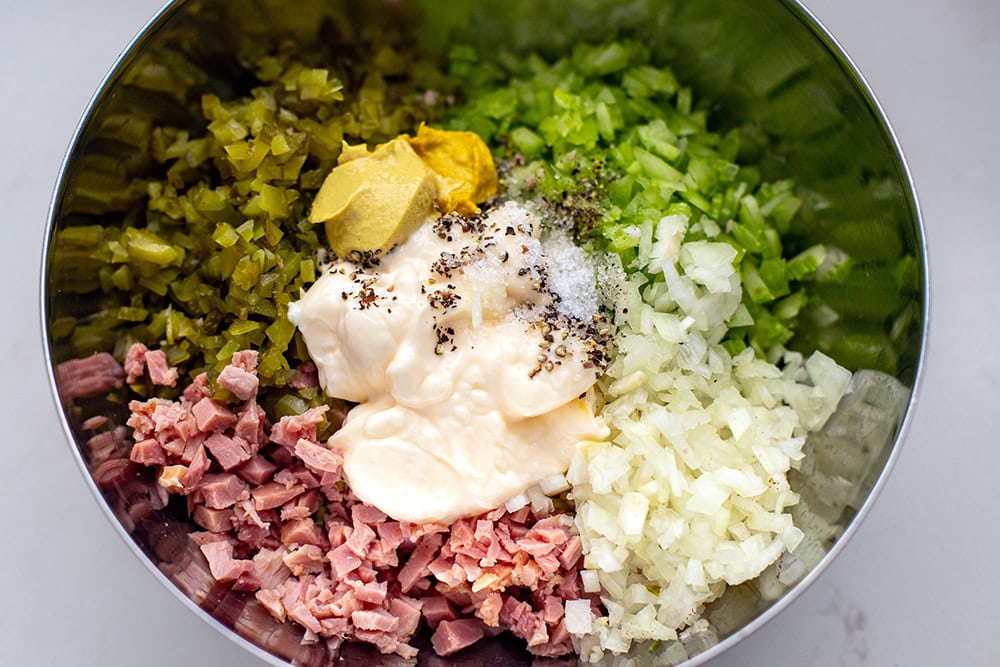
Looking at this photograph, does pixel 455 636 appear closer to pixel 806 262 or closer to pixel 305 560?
pixel 305 560

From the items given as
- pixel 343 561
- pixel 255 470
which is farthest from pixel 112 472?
pixel 343 561

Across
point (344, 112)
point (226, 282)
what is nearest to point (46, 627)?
point (226, 282)

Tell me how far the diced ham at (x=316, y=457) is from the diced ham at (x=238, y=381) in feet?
0.55

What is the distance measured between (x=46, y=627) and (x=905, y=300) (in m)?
2.16

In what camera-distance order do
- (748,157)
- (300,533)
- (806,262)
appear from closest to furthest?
(300,533)
(806,262)
(748,157)

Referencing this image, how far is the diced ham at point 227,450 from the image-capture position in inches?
66.0

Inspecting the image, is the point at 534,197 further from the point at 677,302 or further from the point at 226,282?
the point at 226,282

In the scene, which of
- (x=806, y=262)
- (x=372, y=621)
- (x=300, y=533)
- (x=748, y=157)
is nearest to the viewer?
(x=372, y=621)

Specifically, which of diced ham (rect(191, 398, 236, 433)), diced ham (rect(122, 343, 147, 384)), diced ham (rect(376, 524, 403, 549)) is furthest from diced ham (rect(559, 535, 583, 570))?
diced ham (rect(122, 343, 147, 384))

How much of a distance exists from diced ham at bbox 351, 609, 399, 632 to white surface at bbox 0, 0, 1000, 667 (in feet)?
1.46

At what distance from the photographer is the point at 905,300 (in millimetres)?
1672

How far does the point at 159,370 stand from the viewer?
1760 mm

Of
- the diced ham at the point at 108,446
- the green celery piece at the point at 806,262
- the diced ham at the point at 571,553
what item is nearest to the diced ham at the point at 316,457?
the diced ham at the point at 108,446

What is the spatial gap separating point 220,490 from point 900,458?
165 centimetres
